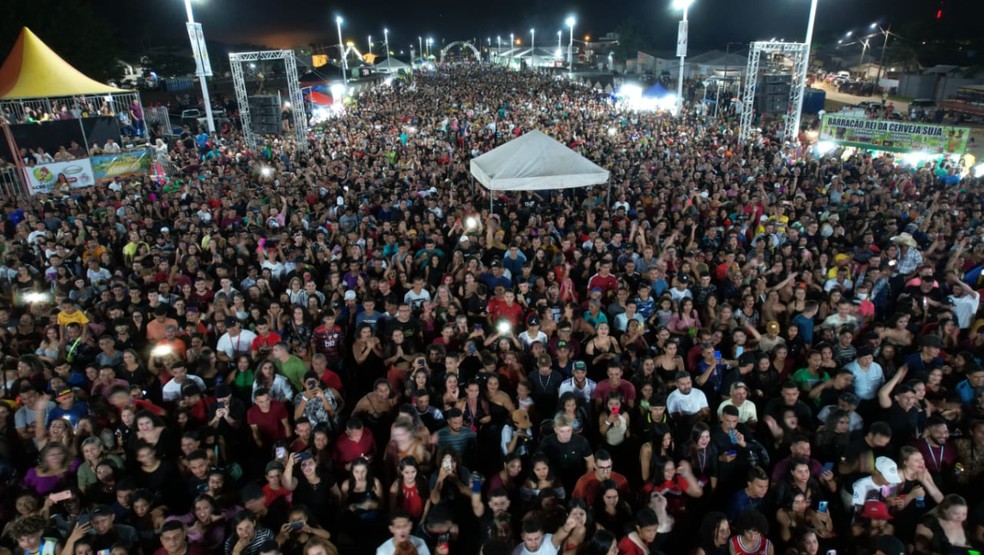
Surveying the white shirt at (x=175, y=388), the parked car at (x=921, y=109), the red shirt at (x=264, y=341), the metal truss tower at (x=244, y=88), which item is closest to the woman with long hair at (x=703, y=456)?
the red shirt at (x=264, y=341)

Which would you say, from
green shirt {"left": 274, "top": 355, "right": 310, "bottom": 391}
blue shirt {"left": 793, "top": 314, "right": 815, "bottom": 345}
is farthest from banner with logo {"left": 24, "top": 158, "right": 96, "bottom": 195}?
blue shirt {"left": 793, "top": 314, "right": 815, "bottom": 345}

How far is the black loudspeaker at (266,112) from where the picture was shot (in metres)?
16.3

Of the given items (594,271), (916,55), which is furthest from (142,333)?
(916,55)

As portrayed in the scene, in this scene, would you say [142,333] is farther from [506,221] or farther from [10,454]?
[506,221]

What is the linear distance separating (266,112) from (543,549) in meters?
15.9

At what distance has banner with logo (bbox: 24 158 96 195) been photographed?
42.9 ft

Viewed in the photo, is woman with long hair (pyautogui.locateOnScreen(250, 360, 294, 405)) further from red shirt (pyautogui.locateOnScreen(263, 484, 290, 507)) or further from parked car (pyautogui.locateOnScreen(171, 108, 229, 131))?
parked car (pyautogui.locateOnScreen(171, 108, 229, 131))

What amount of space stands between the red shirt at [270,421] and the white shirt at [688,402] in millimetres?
3335

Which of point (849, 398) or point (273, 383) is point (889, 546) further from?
point (273, 383)

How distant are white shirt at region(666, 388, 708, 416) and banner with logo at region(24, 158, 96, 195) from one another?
14.6m

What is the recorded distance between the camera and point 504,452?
4.61m

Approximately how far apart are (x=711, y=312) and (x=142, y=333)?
6.46 m

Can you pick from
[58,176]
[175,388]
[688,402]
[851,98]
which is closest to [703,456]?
[688,402]

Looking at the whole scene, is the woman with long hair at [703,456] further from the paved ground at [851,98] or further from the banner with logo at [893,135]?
the paved ground at [851,98]
